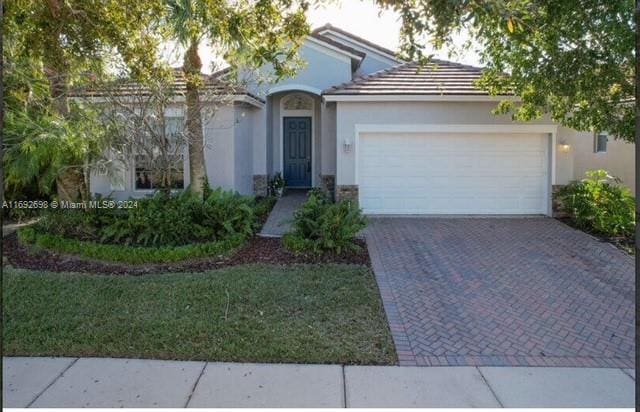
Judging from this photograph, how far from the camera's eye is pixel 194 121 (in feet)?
32.8

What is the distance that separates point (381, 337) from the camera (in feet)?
17.1

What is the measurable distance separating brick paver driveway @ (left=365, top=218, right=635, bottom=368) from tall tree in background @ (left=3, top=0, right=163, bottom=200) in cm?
485

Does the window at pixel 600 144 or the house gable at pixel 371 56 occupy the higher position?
the house gable at pixel 371 56

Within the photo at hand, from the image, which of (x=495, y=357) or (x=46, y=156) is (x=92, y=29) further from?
(x=495, y=357)

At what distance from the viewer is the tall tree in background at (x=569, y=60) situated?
20.5 feet

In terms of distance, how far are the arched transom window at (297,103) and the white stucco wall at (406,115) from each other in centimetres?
509

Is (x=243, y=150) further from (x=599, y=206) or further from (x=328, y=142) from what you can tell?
(x=599, y=206)

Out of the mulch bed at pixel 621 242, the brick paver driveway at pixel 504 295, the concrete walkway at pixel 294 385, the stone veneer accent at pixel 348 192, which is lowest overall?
the concrete walkway at pixel 294 385

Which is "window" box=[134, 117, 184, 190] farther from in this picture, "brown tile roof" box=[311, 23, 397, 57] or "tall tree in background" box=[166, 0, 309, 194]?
"brown tile roof" box=[311, 23, 397, 57]

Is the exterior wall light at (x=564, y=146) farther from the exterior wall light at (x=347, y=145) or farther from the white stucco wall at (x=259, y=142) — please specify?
the white stucco wall at (x=259, y=142)

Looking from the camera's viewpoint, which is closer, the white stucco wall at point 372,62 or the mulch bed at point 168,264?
the mulch bed at point 168,264

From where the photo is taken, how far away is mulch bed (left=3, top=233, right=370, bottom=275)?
25.8ft

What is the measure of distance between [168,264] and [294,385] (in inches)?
179

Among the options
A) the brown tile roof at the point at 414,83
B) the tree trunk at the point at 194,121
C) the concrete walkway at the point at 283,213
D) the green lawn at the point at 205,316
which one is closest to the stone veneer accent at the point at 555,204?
the brown tile roof at the point at 414,83
